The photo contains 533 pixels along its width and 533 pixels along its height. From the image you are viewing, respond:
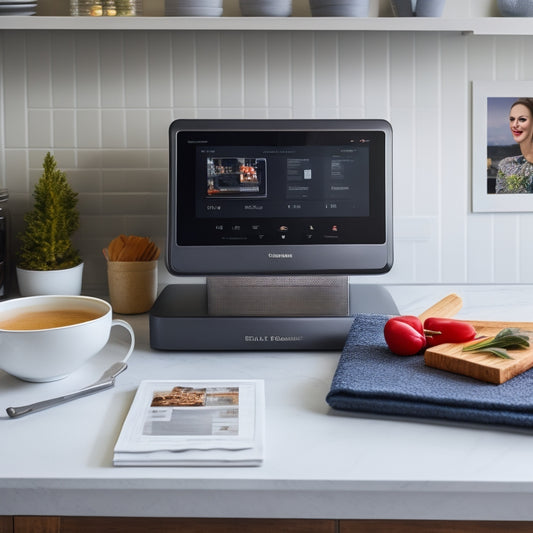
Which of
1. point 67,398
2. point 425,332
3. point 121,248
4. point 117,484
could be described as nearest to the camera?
point 117,484

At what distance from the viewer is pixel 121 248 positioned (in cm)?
156

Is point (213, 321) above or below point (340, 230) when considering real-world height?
below

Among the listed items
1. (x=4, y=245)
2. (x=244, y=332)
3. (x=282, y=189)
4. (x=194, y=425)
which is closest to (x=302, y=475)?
(x=194, y=425)

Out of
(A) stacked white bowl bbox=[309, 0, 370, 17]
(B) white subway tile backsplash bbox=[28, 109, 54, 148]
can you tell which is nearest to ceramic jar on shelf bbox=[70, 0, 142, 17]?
(B) white subway tile backsplash bbox=[28, 109, 54, 148]

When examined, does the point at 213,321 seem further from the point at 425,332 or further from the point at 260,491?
the point at 260,491

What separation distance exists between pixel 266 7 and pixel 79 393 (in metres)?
0.85

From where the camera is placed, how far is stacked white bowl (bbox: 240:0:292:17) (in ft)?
4.84

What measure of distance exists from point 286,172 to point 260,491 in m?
0.65

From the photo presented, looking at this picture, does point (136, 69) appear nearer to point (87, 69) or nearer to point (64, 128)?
point (87, 69)

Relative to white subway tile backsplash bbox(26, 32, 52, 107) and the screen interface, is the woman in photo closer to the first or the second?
the screen interface

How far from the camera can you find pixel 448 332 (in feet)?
3.83

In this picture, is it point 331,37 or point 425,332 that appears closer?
point 425,332

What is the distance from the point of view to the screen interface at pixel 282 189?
4.35 ft

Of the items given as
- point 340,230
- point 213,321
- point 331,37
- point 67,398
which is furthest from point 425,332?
point 331,37
